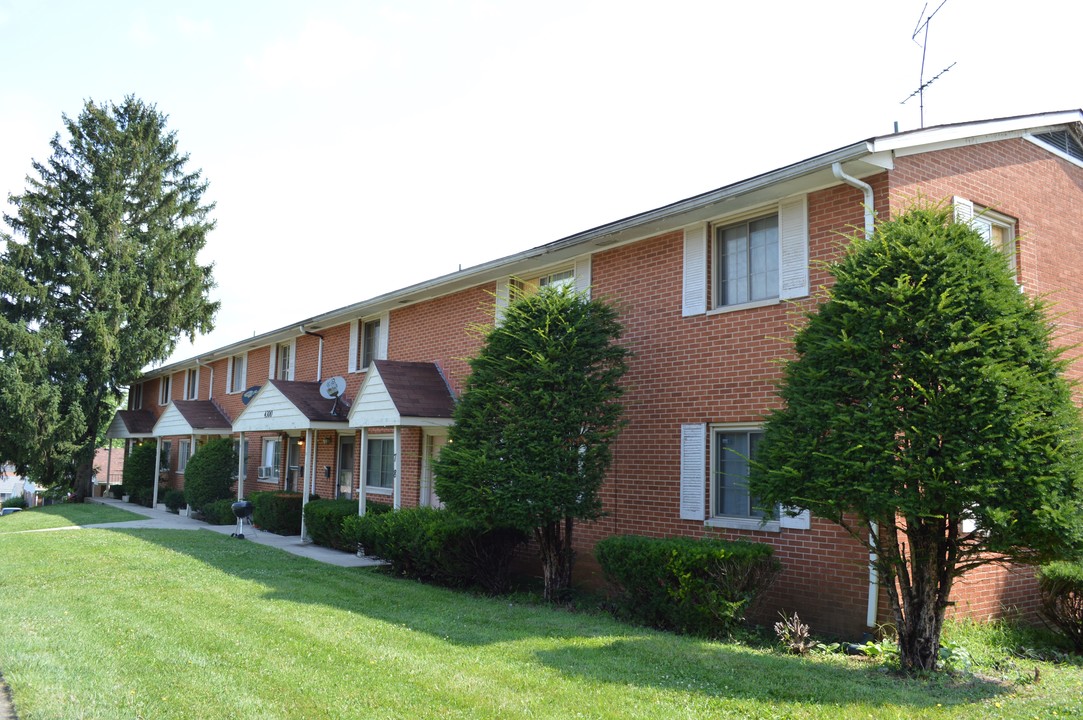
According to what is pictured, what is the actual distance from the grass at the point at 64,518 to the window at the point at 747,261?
56.8 ft

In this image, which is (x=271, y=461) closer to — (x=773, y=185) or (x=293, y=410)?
(x=293, y=410)

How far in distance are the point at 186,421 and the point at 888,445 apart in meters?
22.4

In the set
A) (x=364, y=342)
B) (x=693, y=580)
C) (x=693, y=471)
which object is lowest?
(x=693, y=580)

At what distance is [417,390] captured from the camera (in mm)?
15203

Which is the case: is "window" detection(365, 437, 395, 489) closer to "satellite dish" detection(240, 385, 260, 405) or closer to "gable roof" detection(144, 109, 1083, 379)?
"gable roof" detection(144, 109, 1083, 379)

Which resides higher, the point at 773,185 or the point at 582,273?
the point at 773,185

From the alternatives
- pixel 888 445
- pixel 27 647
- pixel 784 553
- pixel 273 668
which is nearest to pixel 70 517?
pixel 27 647

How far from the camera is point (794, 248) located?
982 centimetres

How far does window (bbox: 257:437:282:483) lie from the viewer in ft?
73.8

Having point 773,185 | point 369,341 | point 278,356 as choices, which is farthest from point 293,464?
point 773,185

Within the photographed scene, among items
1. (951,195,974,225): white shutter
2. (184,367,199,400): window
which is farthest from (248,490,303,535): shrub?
(951,195,974,225): white shutter

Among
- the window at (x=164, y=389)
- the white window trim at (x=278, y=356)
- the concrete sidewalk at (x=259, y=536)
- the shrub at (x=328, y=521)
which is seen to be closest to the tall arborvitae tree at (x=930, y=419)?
the concrete sidewalk at (x=259, y=536)

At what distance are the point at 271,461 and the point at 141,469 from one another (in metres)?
9.01

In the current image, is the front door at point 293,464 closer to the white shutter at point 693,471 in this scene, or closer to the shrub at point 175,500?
the shrub at point 175,500
